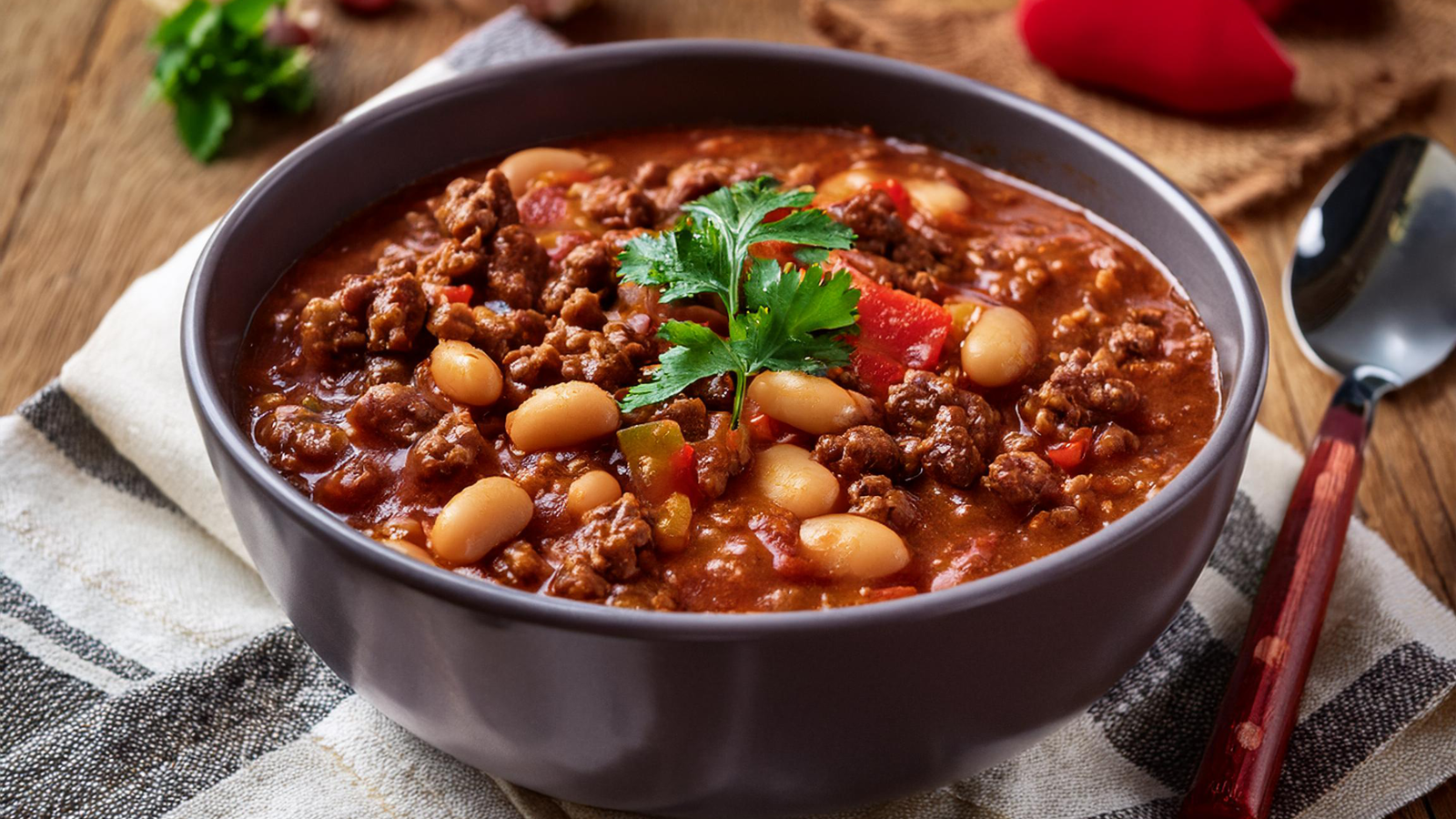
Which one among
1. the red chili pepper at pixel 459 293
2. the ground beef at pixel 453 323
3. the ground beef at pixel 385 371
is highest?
the ground beef at pixel 453 323

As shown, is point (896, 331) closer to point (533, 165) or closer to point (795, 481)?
point (795, 481)

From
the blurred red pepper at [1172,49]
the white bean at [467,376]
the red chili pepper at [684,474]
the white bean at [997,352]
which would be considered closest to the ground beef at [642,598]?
the red chili pepper at [684,474]

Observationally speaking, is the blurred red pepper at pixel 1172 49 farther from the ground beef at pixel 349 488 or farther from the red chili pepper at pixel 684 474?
the ground beef at pixel 349 488

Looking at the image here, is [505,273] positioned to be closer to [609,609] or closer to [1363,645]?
[609,609]

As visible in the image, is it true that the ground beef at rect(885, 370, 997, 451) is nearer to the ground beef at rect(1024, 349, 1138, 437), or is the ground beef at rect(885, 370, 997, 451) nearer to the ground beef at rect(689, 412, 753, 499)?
the ground beef at rect(1024, 349, 1138, 437)

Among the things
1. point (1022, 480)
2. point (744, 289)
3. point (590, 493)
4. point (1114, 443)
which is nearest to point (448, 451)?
point (590, 493)

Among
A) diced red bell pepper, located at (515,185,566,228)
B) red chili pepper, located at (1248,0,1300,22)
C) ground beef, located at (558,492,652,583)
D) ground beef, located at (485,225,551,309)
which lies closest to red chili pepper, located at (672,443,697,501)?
ground beef, located at (558,492,652,583)
